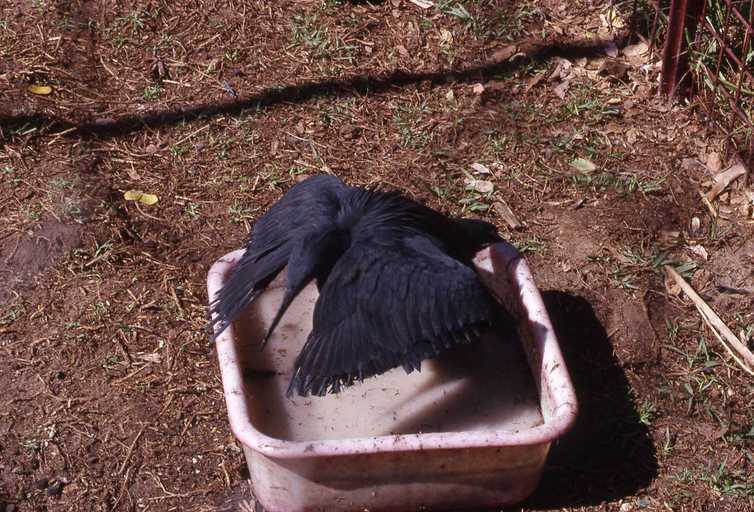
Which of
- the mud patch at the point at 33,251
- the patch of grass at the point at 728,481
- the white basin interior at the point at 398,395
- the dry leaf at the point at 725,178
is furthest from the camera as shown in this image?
the dry leaf at the point at 725,178

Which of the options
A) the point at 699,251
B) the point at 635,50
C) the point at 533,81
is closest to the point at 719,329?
the point at 699,251

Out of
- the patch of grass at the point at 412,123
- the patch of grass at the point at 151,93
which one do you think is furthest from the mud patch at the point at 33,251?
the patch of grass at the point at 412,123

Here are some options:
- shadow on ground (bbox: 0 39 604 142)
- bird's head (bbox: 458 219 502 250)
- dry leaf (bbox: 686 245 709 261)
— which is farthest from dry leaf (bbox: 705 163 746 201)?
bird's head (bbox: 458 219 502 250)

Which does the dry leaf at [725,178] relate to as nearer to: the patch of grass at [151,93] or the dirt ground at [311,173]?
the dirt ground at [311,173]

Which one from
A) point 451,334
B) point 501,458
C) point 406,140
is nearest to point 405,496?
point 501,458

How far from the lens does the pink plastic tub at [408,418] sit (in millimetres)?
3061

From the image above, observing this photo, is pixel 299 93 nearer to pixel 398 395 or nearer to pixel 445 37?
pixel 445 37

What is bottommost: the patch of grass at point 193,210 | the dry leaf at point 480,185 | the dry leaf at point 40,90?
the patch of grass at point 193,210

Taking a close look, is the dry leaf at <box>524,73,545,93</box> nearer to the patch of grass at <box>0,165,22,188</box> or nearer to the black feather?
the black feather

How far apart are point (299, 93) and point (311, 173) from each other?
23.3 inches

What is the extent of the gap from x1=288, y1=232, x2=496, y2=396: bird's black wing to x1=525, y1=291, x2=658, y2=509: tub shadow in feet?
2.07

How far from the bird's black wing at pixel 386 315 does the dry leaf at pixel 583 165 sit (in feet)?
4.99

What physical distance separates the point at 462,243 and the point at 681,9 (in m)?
1.81

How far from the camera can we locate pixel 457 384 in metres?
3.72
